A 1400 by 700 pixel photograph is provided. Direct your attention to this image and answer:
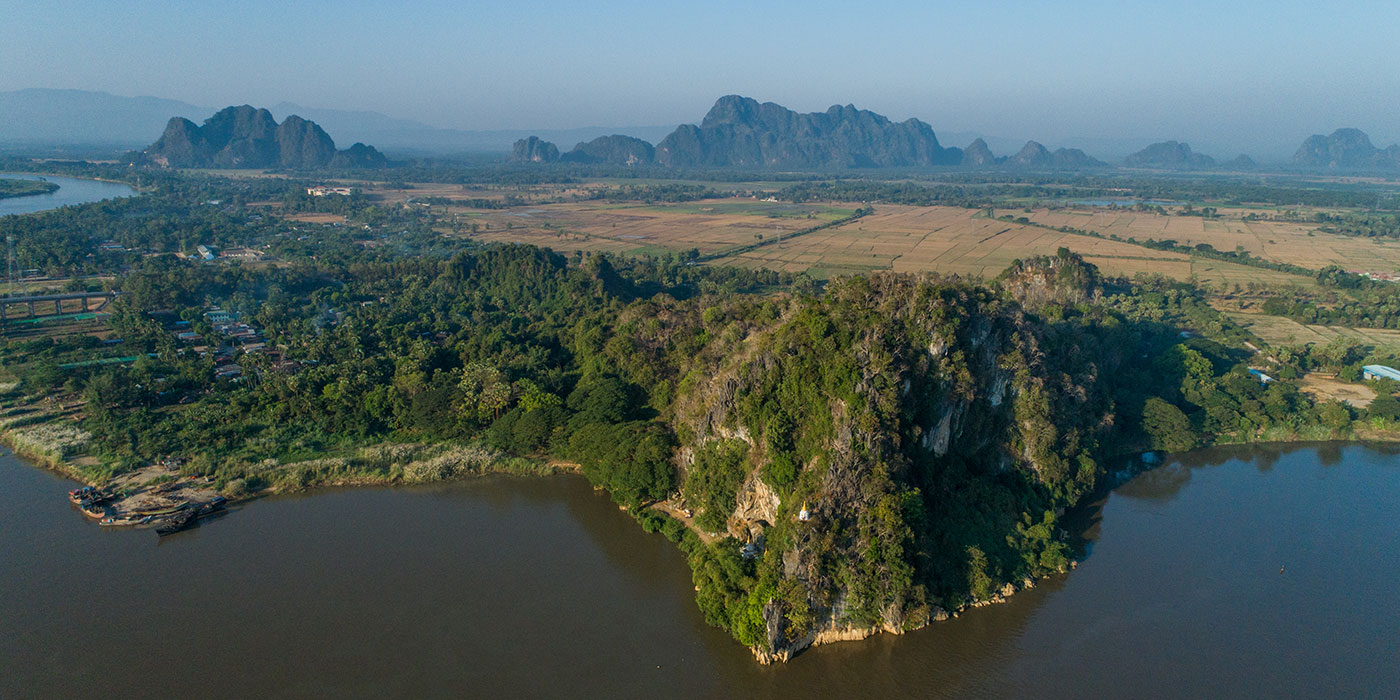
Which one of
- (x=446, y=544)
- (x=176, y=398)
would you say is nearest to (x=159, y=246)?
(x=176, y=398)

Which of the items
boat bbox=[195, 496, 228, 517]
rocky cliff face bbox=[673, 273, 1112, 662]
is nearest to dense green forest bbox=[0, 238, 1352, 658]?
rocky cliff face bbox=[673, 273, 1112, 662]

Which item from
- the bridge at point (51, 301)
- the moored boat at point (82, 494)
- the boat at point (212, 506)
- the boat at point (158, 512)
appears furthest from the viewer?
the bridge at point (51, 301)

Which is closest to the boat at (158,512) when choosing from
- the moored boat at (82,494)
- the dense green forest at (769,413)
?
the dense green forest at (769,413)

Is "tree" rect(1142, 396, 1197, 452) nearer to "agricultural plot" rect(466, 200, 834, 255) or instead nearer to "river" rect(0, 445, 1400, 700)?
"river" rect(0, 445, 1400, 700)

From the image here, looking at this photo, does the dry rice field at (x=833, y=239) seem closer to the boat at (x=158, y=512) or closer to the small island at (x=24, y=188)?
the boat at (x=158, y=512)

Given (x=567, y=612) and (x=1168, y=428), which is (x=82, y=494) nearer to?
(x=567, y=612)

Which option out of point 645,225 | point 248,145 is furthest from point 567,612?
point 248,145
